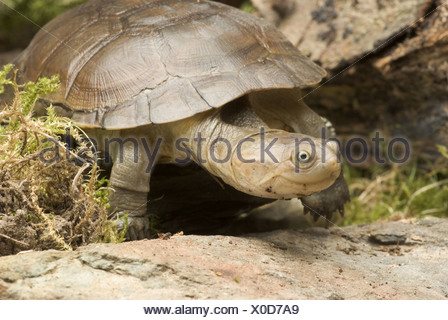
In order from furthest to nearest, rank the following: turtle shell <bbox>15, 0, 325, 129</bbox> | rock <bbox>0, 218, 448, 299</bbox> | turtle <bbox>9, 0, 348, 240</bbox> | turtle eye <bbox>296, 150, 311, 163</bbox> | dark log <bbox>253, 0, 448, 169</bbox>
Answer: dark log <bbox>253, 0, 448, 169</bbox> < turtle shell <bbox>15, 0, 325, 129</bbox> < turtle <bbox>9, 0, 348, 240</bbox> < turtle eye <bbox>296, 150, 311, 163</bbox> < rock <bbox>0, 218, 448, 299</bbox>

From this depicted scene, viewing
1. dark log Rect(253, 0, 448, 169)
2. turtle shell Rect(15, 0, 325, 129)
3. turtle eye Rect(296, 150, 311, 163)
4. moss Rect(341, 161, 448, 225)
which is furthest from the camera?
moss Rect(341, 161, 448, 225)

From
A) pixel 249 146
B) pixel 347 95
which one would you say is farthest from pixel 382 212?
pixel 249 146

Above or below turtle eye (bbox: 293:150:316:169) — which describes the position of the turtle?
above

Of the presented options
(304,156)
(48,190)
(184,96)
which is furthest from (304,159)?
(48,190)

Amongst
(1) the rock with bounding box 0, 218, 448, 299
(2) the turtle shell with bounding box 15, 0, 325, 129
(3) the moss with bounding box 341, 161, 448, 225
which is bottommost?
(1) the rock with bounding box 0, 218, 448, 299

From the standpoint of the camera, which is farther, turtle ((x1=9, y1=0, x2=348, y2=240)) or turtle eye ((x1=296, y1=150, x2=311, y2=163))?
turtle ((x1=9, y1=0, x2=348, y2=240))

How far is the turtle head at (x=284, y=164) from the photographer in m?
2.42

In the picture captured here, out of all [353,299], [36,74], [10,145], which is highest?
[36,74]

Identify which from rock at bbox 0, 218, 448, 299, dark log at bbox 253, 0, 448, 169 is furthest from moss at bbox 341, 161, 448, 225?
rock at bbox 0, 218, 448, 299

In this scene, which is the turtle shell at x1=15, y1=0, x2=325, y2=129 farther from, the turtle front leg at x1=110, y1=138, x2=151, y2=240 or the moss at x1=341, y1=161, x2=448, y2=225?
the moss at x1=341, y1=161, x2=448, y2=225

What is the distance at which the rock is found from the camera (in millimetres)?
1925

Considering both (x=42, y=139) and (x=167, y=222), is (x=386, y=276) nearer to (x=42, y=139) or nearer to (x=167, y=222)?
(x=167, y=222)
